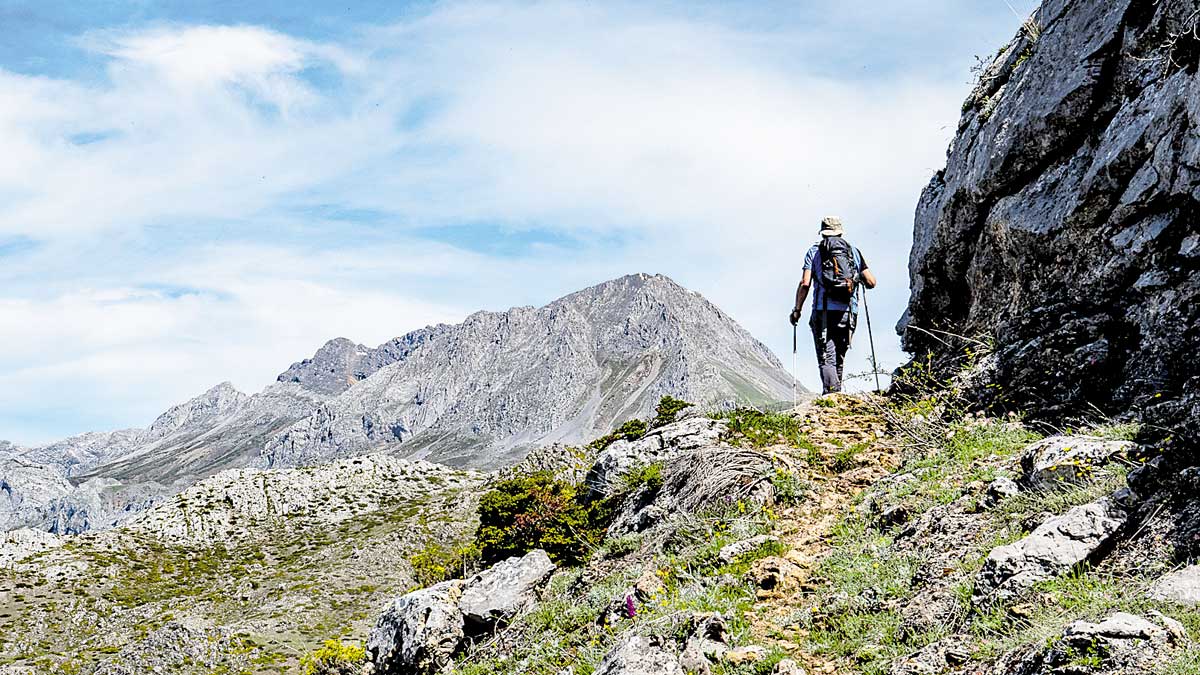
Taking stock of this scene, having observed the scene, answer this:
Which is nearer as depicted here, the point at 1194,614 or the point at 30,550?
the point at 1194,614

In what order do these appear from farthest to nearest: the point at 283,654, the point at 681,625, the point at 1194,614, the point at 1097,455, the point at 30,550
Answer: the point at 30,550 → the point at 283,654 → the point at 681,625 → the point at 1097,455 → the point at 1194,614

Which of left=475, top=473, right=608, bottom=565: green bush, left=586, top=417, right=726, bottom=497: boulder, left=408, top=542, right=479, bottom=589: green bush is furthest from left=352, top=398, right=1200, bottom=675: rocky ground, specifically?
left=408, top=542, right=479, bottom=589: green bush

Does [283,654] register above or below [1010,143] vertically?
below

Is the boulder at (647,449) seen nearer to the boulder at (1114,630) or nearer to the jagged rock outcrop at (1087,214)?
the jagged rock outcrop at (1087,214)

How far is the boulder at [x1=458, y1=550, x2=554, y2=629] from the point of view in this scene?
10977 mm

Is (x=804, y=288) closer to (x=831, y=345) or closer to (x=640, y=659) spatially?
(x=831, y=345)

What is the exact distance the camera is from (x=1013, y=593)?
5910mm

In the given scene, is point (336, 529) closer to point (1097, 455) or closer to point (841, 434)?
point (841, 434)

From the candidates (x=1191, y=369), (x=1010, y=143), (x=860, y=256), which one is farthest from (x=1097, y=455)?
(x=860, y=256)

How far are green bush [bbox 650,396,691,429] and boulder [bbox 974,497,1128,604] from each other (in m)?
9.28

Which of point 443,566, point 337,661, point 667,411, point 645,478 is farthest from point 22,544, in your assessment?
point 645,478

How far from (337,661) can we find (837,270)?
11.5m

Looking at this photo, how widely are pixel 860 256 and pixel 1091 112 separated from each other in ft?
14.3

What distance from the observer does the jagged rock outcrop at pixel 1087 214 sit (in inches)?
340
